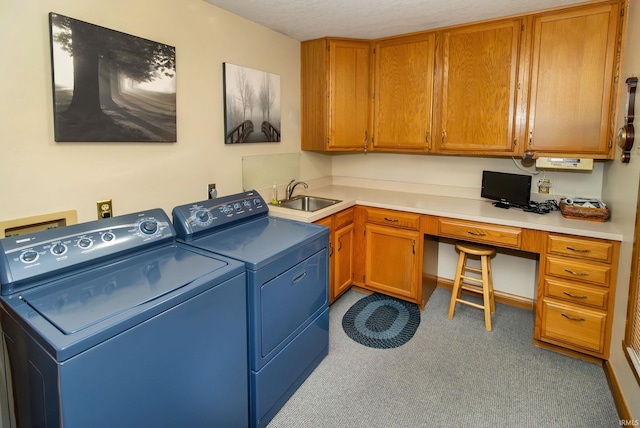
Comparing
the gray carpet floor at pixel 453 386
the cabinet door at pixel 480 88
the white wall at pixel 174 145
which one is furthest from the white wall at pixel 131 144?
the gray carpet floor at pixel 453 386

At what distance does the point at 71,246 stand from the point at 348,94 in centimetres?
245

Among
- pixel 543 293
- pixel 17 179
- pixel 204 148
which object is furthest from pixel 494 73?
pixel 17 179

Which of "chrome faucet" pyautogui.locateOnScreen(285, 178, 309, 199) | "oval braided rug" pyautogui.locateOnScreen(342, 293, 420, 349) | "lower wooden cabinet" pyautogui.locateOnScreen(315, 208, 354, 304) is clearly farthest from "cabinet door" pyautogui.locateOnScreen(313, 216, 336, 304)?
"chrome faucet" pyautogui.locateOnScreen(285, 178, 309, 199)

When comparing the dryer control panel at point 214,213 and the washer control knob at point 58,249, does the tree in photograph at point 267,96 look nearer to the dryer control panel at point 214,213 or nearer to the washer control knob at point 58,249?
the dryer control panel at point 214,213

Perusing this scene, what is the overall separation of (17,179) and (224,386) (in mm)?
1280

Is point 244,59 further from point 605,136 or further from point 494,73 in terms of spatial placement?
point 605,136

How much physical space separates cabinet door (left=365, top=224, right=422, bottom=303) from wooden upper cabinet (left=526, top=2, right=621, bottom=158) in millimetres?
1152

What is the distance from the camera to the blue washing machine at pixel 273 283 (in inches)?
68.6

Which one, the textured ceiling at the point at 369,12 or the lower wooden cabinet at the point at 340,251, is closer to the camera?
the textured ceiling at the point at 369,12

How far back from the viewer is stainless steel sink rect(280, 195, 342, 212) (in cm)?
316

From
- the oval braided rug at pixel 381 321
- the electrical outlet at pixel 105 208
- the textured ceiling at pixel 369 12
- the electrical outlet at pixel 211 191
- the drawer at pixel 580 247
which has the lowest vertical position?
the oval braided rug at pixel 381 321

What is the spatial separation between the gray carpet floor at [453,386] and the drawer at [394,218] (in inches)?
31.3

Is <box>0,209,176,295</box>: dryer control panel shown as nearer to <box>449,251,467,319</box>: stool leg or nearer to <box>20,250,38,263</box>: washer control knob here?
<box>20,250,38,263</box>: washer control knob

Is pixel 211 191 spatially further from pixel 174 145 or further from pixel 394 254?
pixel 394 254
